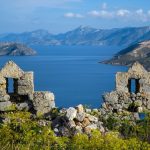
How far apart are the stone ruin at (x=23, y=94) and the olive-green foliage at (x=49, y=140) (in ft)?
10.2

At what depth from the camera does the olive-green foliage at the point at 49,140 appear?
52.7 ft

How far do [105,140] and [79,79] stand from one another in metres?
105

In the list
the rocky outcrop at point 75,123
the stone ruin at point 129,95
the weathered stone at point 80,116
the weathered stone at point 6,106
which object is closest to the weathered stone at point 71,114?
the rocky outcrop at point 75,123

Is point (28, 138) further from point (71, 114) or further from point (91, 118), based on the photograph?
point (91, 118)

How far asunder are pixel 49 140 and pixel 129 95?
6.82 meters

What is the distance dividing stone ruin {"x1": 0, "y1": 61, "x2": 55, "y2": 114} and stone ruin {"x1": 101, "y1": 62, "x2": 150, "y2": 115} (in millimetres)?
2688

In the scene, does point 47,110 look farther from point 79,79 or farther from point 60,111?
point 79,79

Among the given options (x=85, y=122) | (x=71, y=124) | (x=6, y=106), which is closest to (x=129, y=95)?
(x=85, y=122)

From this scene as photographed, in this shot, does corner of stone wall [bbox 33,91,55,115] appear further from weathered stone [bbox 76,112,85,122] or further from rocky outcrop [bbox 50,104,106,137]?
weathered stone [bbox 76,112,85,122]

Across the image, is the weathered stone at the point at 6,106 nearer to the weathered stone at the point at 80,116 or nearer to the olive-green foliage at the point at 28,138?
the olive-green foliage at the point at 28,138

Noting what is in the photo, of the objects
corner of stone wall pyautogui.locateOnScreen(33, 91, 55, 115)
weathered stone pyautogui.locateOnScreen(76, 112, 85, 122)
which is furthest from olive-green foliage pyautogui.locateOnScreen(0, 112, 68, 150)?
corner of stone wall pyautogui.locateOnScreen(33, 91, 55, 115)

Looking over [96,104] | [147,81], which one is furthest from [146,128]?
[96,104]

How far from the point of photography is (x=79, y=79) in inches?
4776

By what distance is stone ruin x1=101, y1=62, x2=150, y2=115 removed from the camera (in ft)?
74.5
